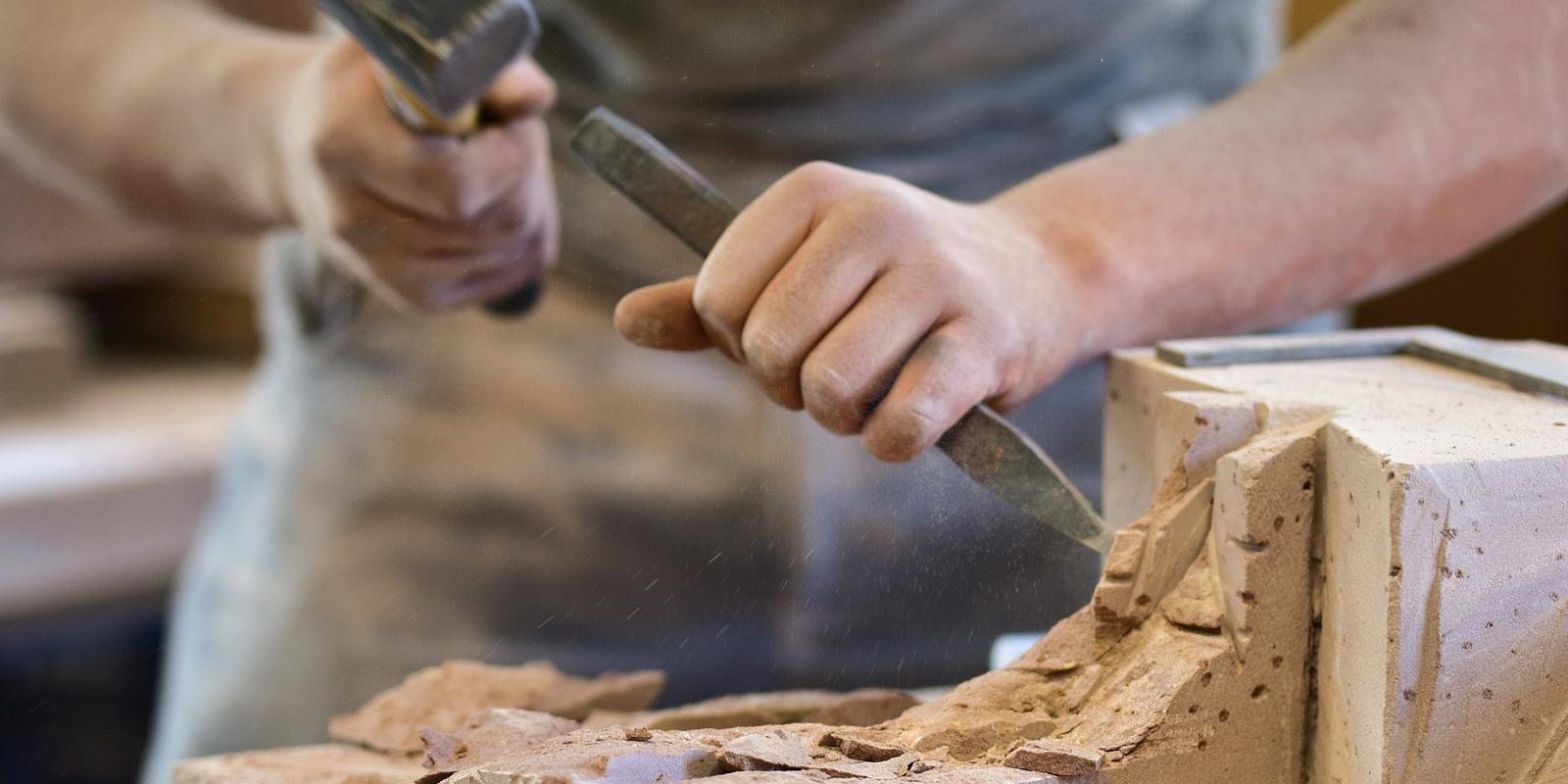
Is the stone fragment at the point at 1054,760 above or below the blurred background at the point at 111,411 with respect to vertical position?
above

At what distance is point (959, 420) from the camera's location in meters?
0.95

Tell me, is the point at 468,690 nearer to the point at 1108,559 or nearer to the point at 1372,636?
the point at 1108,559

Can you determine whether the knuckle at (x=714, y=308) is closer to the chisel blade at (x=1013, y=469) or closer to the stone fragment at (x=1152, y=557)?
the chisel blade at (x=1013, y=469)

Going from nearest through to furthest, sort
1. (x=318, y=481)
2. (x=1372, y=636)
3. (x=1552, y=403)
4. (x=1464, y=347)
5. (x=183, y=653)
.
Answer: (x=1372, y=636) < (x=1552, y=403) < (x=1464, y=347) < (x=318, y=481) < (x=183, y=653)

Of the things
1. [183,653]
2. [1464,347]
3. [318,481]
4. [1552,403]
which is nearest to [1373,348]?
[1464,347]

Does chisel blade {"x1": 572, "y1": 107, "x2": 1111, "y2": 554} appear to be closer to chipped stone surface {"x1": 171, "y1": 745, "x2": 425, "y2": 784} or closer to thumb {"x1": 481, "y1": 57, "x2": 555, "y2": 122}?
thumb {"x1": 481, "y1": 57, "x2": 555, "y2": 122}

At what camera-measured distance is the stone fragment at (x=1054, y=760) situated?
83 centimetres

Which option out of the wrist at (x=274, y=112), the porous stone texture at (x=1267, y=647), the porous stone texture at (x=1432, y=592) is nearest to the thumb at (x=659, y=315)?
the porous stone texture at (x=1267, y=647)

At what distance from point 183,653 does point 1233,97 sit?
4.51ft

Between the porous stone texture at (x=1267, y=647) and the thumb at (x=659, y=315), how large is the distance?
26 cm

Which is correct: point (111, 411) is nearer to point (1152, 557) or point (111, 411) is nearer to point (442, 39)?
point (442, 39)

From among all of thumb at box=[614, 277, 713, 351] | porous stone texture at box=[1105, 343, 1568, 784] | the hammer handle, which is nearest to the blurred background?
the hammer handle

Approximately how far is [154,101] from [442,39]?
2.23ft

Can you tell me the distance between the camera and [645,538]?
161cm
